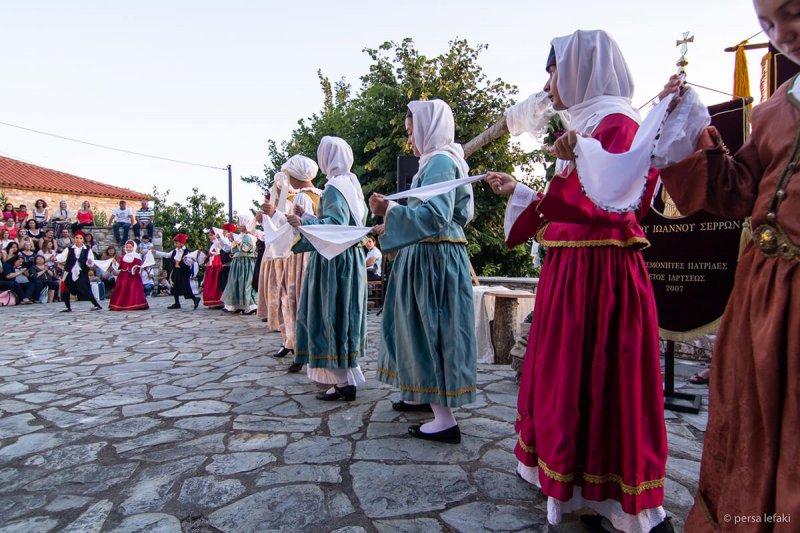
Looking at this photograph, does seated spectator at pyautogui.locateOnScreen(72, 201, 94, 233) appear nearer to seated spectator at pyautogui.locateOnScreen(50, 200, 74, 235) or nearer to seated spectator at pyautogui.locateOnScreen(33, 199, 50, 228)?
seated spectator at pyautogui.locateOnScreen(50, 200, 74, 235)

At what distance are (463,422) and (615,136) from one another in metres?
2.41

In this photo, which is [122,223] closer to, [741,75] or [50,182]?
[50,182]

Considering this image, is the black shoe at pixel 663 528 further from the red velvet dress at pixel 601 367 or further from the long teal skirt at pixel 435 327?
the long teal skirt at pixel 435 327

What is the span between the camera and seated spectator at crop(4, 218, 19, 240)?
1479cm

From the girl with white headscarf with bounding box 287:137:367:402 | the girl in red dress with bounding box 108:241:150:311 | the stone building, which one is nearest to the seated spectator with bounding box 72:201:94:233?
the girl in red dress with bounding box 108:241:150:311

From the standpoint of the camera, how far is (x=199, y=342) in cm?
738

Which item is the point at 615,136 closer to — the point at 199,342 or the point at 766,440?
the point at 766,440

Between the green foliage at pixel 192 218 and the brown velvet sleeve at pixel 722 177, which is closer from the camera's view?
the brown velvet sleeve at pixel 722 177

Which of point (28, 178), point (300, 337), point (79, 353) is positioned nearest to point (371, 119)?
point (79, 353)

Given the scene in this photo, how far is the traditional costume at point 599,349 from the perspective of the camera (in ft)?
6.51

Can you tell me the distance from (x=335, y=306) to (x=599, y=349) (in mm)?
2461

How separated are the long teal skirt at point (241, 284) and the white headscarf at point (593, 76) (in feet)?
31.2

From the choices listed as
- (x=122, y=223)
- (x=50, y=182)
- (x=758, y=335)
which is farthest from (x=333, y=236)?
(x=50, y=182)

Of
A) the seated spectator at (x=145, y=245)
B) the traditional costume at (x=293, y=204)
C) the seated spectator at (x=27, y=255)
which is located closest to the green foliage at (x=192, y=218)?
the seated spectator at (x=145, y=245)
